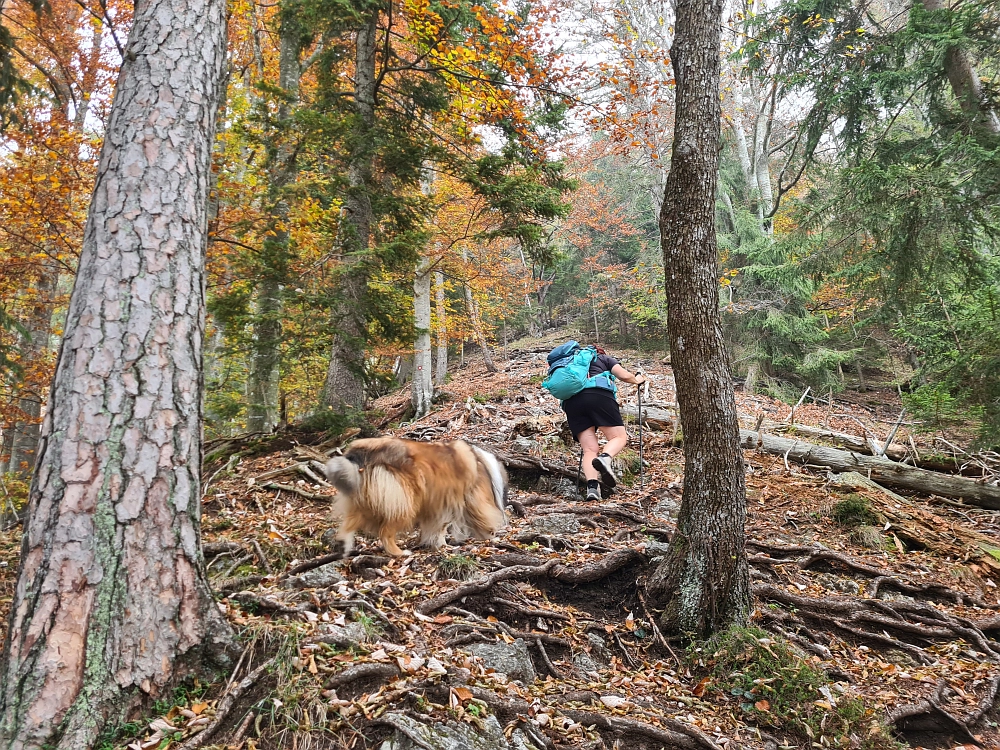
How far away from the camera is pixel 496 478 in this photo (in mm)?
5246

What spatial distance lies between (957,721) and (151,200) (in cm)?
582

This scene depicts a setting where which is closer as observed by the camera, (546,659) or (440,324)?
(546,659)

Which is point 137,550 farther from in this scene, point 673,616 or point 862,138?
point 862,138

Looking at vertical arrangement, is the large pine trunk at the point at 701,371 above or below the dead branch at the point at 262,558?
above

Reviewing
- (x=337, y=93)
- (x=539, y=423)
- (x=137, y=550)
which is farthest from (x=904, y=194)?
(x=137, y=550)

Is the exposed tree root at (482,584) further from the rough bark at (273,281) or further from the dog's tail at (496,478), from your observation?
the rough bark at (273,281)

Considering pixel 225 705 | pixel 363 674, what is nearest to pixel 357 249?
pixel 363 674

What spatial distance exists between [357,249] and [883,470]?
8.00m

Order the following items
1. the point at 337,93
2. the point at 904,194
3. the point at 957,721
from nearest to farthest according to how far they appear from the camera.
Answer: the point at 957,721 → the point at 904,194 → the point at 337,93

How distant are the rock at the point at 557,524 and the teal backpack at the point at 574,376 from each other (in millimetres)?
1628

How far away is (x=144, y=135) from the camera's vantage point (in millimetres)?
2881

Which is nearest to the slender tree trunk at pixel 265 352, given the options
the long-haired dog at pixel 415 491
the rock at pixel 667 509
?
the long-haired dog at pixel 415 491

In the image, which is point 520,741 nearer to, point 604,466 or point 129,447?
point 129,447

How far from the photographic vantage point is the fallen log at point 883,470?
6.25 meters
